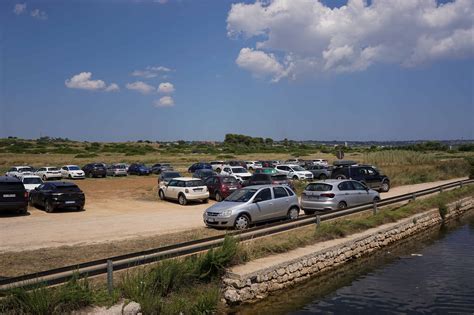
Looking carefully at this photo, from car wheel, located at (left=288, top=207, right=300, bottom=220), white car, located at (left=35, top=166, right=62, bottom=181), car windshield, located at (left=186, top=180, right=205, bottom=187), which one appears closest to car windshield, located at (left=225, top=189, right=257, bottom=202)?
car wheel, located at (left=288, top=207, right=300, bottom=220)

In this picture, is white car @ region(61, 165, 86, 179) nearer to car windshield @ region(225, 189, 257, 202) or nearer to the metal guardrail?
car windshield @ region(225, 189, 257, 202)

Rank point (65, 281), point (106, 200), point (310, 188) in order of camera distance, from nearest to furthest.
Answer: point (65, 281) < point (310, 188) < point (106, 200)

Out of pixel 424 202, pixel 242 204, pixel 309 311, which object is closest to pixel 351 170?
pixel 424 202

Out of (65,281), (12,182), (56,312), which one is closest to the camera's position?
(56,312)

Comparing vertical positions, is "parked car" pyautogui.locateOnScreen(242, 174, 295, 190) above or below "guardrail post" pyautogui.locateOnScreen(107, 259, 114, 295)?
above

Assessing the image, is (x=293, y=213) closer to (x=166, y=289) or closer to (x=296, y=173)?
(x=166, y=289)

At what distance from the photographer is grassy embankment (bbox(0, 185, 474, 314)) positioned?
25.9 feet

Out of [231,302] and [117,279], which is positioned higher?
[117,279]

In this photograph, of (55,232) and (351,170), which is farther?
(351,170)

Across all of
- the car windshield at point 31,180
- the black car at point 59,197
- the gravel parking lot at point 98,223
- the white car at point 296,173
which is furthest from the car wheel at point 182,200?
the white car at point 296,173

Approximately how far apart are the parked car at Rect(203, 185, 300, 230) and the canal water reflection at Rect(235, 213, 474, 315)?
3.77 meters

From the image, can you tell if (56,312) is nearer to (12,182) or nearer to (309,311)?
(309,311)

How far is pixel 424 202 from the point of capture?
941 inches

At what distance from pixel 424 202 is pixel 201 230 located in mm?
12582
